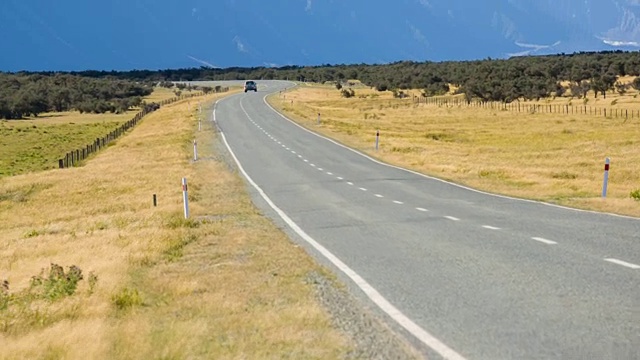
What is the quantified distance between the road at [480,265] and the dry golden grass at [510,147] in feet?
9.73

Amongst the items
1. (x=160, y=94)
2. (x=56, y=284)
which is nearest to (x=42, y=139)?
(x=56, y=284)

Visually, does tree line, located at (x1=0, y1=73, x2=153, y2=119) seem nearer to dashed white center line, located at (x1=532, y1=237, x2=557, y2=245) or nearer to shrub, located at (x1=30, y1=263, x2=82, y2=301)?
shrub, located at (x1=30, y1=263, x2=82, y2=301)

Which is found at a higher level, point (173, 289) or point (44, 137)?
point (173, 289)

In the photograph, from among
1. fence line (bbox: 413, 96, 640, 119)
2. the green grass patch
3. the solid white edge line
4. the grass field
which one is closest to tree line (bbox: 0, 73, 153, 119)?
the grass field

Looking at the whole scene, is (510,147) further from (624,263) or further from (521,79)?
(521,79)

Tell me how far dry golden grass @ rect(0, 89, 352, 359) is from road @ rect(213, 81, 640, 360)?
3.00ft

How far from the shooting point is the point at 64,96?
392ft

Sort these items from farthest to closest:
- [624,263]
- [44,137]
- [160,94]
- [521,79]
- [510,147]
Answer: [160,94] → [521,79] → [44,137] → [510,147] → [624,263]

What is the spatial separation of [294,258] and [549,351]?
205 inches

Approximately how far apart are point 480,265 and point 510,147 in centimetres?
3404

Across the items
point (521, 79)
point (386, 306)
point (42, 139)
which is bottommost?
point (42, 139)

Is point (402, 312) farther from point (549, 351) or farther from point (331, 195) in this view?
point (331, 195)

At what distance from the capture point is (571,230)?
12.4 meters

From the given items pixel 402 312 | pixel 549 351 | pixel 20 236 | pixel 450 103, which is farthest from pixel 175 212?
pixel 450 103
